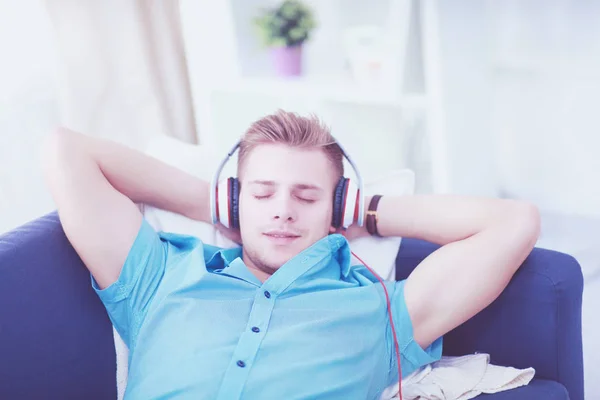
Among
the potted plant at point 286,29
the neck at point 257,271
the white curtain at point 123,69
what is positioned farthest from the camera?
the potted plant at point 286,29

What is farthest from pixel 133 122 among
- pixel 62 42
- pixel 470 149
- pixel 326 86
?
pixel 470 149

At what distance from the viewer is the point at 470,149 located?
2043mm

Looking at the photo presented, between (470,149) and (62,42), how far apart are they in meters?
1.26

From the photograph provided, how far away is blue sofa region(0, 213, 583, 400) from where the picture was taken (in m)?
1.11

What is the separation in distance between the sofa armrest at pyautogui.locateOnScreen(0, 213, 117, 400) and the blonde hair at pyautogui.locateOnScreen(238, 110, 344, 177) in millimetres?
407

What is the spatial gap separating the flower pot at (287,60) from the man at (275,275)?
0.94 meters

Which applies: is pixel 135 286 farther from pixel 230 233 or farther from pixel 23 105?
pixel 23 105

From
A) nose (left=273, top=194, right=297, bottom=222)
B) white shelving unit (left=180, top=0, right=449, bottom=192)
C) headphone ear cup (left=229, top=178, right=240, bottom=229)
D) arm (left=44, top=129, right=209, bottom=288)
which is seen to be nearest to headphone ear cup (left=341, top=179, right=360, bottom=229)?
nose (left=273, top=194, right=297, bottom=222)

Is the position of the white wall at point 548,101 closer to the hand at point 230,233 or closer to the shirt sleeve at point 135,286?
the hand at point 230,233

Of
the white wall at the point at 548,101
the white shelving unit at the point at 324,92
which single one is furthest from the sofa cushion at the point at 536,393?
the white wall at the point at 548,101

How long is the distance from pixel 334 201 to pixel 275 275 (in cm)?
20

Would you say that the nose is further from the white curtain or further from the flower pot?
the flower pot

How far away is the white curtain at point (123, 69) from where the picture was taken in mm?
1781

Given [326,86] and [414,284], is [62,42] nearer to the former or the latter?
[326,86]
